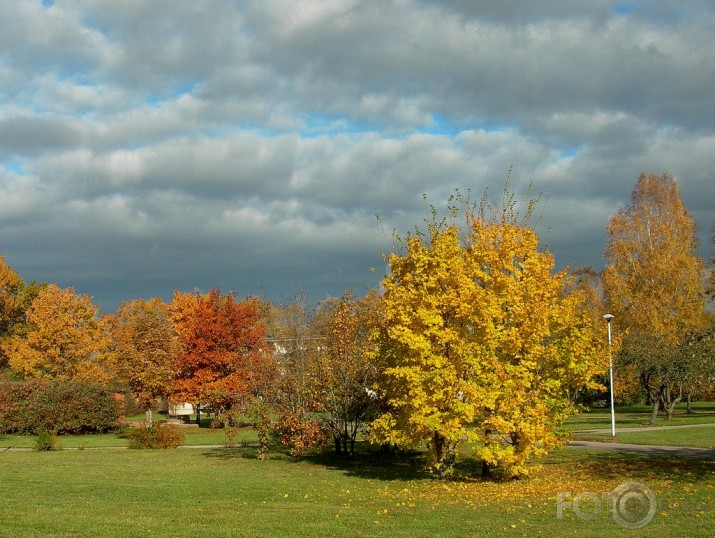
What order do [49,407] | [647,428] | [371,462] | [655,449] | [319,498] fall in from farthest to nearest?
[49,407] → [647,428] → [655,449] → [371,462] → [319,498]

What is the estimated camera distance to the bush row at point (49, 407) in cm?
3741

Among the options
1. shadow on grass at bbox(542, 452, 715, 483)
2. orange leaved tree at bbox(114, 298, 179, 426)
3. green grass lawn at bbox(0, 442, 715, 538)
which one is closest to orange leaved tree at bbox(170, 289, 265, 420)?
orange leaved tree at bbox(114, 298, 179, 426)

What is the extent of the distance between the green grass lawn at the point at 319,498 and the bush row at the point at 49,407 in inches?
573

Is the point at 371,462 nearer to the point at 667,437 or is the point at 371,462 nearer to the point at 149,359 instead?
the point at 667,437

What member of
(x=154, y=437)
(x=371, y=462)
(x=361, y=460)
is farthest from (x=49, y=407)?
(x=371, y=462)

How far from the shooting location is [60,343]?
48.9 metres

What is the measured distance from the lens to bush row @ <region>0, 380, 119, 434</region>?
37.4 m

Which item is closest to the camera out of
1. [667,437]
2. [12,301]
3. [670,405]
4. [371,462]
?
[371,462]

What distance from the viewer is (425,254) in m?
18.3

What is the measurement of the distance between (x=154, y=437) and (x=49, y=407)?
38.9 ft

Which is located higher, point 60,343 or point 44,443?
point 60,343

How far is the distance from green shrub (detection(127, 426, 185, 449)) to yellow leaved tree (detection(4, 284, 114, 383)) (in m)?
21.1

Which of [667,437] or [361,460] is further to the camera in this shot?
[667,437]

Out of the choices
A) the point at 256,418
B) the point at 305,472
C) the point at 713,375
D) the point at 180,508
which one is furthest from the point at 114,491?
the point at 713,375
